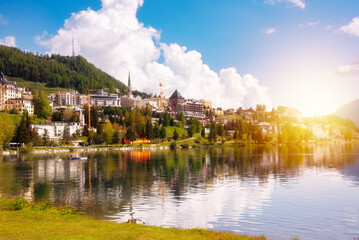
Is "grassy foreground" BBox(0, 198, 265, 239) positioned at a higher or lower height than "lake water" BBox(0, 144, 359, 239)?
higher

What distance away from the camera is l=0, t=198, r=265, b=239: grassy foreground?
18.1m

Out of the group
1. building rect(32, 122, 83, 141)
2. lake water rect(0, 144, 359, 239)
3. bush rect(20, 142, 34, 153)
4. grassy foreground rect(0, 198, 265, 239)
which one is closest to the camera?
grassy foreground rect(0, 198, 265, 239)

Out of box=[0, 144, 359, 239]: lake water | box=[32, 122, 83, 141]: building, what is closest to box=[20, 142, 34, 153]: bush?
box=[32, 122, 83, 141]: building

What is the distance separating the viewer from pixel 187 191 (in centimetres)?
4284

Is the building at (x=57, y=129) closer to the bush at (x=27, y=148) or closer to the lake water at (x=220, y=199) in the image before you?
the bush at (x=27, y=148)

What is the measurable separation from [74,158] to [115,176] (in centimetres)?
4451

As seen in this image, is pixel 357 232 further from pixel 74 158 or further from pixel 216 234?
pixel 74 158

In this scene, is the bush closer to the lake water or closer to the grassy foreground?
the lake water

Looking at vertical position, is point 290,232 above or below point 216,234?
below

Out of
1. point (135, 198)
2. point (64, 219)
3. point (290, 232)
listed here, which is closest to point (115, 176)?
point (135, 198)

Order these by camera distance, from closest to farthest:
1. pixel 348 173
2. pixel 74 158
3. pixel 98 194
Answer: pixel 98 194 → pixel 348 173 → pixel 74 158

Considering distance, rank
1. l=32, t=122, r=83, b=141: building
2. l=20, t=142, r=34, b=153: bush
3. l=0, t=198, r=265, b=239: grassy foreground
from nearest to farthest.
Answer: l=0, t=198, r=265, b=239: grassy foreground → l=20, t=142, r=34, b=153: bush → l=32, t=122, r=83, b=141: building

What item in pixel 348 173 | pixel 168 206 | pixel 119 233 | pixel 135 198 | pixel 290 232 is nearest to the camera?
pixel 119 233

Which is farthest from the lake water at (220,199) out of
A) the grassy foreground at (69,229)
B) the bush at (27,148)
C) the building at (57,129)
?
the building at (57,129)
